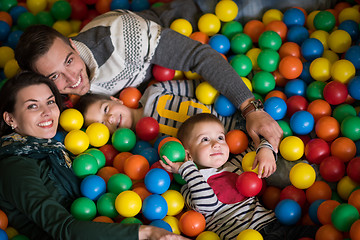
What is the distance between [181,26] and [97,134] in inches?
34.0

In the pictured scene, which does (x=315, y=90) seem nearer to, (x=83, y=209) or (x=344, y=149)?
(x=344, y=149)

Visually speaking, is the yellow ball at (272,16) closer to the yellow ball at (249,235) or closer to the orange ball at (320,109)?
the orange ball at (320,109)

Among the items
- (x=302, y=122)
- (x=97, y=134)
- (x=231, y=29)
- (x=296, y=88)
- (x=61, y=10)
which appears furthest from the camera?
(x=61, y=10)

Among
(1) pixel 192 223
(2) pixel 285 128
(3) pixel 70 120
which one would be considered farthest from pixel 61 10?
(1) pixel 192 223

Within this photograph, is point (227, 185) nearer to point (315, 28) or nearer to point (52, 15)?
point (315, 28)

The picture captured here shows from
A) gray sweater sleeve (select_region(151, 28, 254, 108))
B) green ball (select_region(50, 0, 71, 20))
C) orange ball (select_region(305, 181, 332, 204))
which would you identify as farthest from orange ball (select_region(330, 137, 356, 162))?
green ball (select_region(50, 0, 71, 20))

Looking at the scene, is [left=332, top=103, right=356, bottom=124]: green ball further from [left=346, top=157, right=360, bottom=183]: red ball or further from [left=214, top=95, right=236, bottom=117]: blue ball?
[left=214, top=95, right=236, bottom=117]: blue ball

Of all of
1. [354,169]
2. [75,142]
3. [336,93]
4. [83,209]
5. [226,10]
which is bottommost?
[83,209]

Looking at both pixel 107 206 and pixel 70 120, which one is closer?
pixel 107 206

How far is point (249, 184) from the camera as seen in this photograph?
1645 millimetres

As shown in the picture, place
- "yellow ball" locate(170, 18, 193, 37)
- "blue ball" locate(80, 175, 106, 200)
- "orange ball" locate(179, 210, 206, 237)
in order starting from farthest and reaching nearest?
"yellow ball" locate(170, 18, 193, 37) → "blue ball" locate(80, 175, 106, 200) → "orange ball" locate(179, 210, 206, 237)

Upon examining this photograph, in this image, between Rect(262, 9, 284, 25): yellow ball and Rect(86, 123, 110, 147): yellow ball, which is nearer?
Rect(86, 123, 110, 147): yellow ball

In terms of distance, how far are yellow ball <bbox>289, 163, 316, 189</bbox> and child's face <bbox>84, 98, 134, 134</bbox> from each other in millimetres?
884

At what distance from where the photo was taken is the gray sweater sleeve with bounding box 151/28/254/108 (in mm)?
2002
